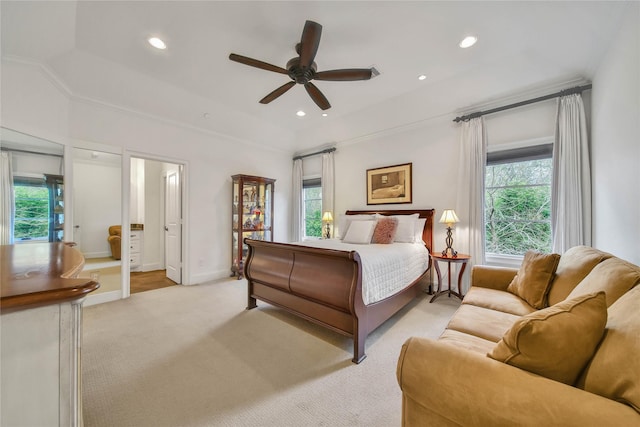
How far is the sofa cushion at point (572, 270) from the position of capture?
62.6 inches

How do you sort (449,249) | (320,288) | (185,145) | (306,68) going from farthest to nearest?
(185,145), (449,249), (306,68), (320,288)

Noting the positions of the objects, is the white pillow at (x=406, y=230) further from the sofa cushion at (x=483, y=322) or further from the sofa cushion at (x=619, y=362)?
the sofa cushion at (x=619, y=362)

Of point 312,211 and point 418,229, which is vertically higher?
point 312,211

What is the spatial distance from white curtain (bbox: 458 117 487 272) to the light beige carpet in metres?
1.16

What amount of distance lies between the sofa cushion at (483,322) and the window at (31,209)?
4.34 meters

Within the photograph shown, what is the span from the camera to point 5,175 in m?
2.41

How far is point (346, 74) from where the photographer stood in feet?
8.11

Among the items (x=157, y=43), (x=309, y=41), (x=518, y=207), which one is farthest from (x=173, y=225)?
(x=518, y=207)

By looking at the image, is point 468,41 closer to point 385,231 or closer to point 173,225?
point 385,231

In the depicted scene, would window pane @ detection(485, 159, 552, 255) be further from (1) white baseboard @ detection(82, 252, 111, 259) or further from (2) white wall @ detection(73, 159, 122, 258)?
(1) white baseboard @ detection(82, 252, 111, 259)

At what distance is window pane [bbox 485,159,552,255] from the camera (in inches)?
124

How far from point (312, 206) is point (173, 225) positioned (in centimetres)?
295

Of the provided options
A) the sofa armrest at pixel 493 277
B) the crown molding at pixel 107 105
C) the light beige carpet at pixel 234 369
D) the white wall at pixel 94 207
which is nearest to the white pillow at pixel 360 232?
the light beige carpet at pixel 234 369

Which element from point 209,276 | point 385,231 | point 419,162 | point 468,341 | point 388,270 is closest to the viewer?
point 468,341
